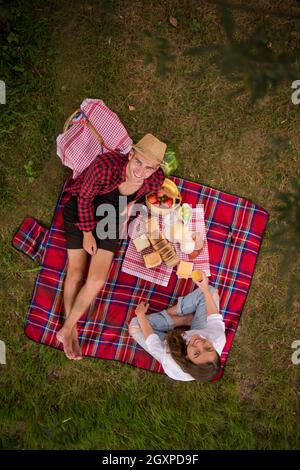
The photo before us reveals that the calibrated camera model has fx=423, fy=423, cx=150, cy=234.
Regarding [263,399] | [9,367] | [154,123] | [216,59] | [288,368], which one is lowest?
[9,367]

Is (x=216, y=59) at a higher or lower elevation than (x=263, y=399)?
higher

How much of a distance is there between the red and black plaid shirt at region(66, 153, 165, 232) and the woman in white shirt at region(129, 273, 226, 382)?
1.09 metres

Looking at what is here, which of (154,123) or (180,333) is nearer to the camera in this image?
(180,333)

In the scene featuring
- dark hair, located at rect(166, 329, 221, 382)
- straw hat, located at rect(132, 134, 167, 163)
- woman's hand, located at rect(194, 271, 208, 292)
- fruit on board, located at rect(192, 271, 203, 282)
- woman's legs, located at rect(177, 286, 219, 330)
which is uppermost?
straw hat, located at rect(132, 134, 167, 163)

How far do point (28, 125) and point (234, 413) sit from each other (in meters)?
3.79

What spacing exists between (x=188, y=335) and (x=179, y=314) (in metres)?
0.48

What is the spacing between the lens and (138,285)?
4508 mm

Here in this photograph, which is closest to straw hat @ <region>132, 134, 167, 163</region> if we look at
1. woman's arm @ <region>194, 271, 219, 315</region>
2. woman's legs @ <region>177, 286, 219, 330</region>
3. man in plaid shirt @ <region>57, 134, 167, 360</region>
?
man in plaid shirt @ <region>57, 134, 167, 360</region>

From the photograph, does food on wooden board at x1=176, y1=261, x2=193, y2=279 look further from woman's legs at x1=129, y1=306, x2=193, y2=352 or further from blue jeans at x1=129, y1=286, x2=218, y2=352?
woman's legs at x1=129, y1=306, x2=193, y2=352

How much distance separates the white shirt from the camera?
3918mm

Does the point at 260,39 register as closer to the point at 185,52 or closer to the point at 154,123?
the point at 185,52

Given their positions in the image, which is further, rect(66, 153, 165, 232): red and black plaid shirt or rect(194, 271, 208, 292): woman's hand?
rect(194, 271, 208, 292): woman's hand

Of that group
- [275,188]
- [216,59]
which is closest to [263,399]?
[275,188]

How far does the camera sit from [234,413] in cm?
461
